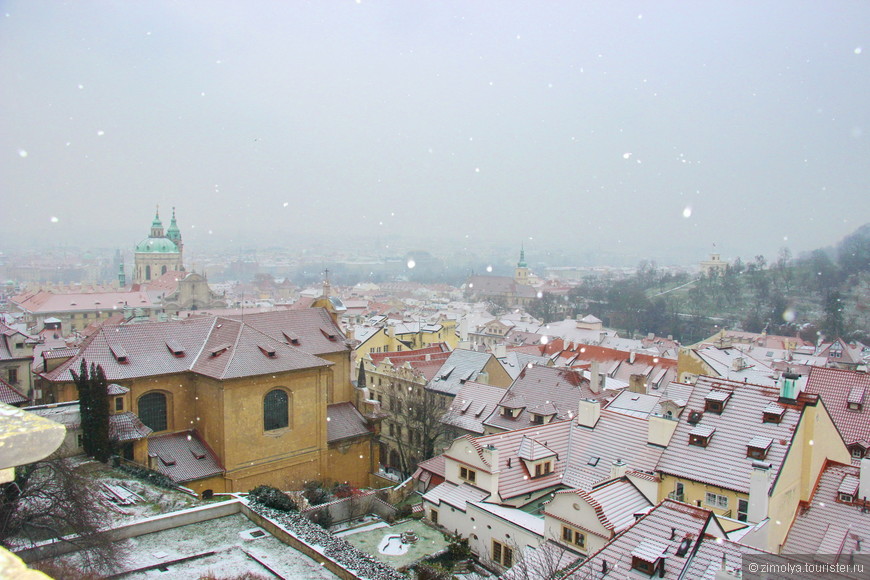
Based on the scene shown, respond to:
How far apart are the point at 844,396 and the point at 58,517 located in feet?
98.3

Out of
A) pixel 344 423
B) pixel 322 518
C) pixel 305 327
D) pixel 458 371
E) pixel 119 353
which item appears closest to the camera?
pixel 322 518

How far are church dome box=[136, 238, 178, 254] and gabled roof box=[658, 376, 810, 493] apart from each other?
135 metres

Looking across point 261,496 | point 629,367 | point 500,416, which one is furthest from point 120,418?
point 629,367

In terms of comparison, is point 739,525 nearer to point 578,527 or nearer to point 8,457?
point 578,527

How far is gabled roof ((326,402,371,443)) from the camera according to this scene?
3388cm

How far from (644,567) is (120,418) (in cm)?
2258

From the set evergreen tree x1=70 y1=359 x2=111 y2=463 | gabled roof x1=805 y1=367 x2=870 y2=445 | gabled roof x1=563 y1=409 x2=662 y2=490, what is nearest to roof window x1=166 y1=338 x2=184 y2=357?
evergreen tree x1=70 y1=359 x2=111 y2=463

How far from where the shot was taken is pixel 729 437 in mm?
20922

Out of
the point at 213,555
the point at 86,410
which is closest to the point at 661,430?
the point at 213,555

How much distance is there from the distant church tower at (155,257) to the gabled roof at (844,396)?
416 ft

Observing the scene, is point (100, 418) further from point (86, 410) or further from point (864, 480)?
point (864, 480)

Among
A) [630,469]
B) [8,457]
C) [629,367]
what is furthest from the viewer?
[629,367]

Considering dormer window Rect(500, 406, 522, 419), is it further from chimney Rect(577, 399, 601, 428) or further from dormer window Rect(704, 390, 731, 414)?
dormer window Rect(704, 390, 731, 414)

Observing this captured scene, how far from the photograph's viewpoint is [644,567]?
13.8 metres
